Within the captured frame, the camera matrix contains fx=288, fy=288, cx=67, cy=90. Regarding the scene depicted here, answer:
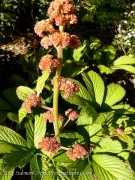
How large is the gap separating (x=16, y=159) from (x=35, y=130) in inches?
13.6

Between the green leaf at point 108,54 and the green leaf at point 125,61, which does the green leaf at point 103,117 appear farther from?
the green leaf at point 108,54

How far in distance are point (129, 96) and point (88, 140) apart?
1473mm

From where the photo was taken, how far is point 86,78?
109 inches

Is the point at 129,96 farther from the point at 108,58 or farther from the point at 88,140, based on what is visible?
the point at 88,140

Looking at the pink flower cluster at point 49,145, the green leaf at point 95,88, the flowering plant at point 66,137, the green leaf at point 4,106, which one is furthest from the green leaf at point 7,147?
the green leaf at point 95,88

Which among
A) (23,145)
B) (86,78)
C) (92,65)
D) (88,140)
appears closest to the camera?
(23,145)

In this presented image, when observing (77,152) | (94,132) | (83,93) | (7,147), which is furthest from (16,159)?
(83,93)

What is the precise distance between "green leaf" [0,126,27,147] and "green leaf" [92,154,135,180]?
1.99ft

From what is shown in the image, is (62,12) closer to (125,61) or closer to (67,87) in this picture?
(67,87)

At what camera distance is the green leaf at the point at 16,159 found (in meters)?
2.03

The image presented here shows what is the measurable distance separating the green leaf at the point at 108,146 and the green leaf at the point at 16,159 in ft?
2.02

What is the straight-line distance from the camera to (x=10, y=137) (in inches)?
89.8

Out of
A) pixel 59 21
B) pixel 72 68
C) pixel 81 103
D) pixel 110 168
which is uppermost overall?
pixel 59 21

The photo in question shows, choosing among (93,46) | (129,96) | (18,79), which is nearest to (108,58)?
(93,46)
